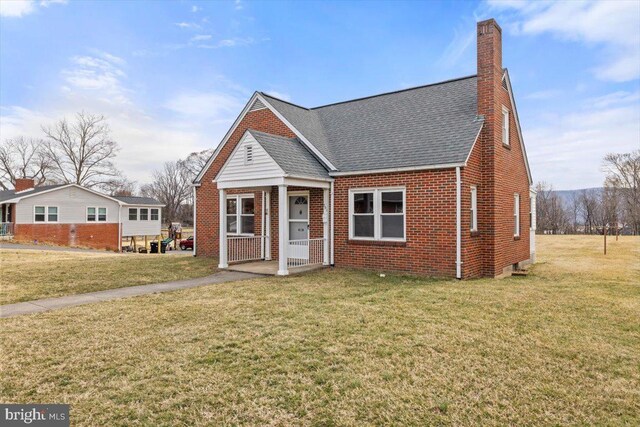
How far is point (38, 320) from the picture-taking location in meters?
6.52

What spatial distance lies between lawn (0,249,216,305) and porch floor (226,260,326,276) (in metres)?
0.93

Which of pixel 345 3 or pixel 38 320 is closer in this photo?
pixel 38 320

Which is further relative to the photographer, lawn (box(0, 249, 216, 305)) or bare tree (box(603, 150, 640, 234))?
bare tree (box(603, 150, 640, 234))

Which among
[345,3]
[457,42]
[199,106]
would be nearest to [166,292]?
[345,3]

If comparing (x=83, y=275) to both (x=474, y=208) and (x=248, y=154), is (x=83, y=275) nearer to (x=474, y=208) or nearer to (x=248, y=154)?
(x=248, y=154)

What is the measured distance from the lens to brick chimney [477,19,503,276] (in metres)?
11.8

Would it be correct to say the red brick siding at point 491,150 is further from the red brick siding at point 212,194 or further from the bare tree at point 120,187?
the bare tree at point 120,187

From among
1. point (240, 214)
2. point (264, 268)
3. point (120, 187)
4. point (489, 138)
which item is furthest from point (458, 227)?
point (120, 187)

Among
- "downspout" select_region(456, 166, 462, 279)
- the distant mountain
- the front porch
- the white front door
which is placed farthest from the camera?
the distant mountain

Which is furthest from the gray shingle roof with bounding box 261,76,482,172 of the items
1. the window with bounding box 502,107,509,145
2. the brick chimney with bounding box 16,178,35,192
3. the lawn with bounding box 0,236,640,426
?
the brick chimney with bounding box 16,178,35,192

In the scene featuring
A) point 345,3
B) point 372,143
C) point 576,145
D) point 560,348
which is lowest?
point 560,348

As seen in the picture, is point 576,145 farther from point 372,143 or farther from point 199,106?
point 199,106

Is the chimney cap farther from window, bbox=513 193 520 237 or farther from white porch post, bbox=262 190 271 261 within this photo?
white porch post, bbox=262 190 271 261

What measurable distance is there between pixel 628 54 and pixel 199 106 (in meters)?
20.3
